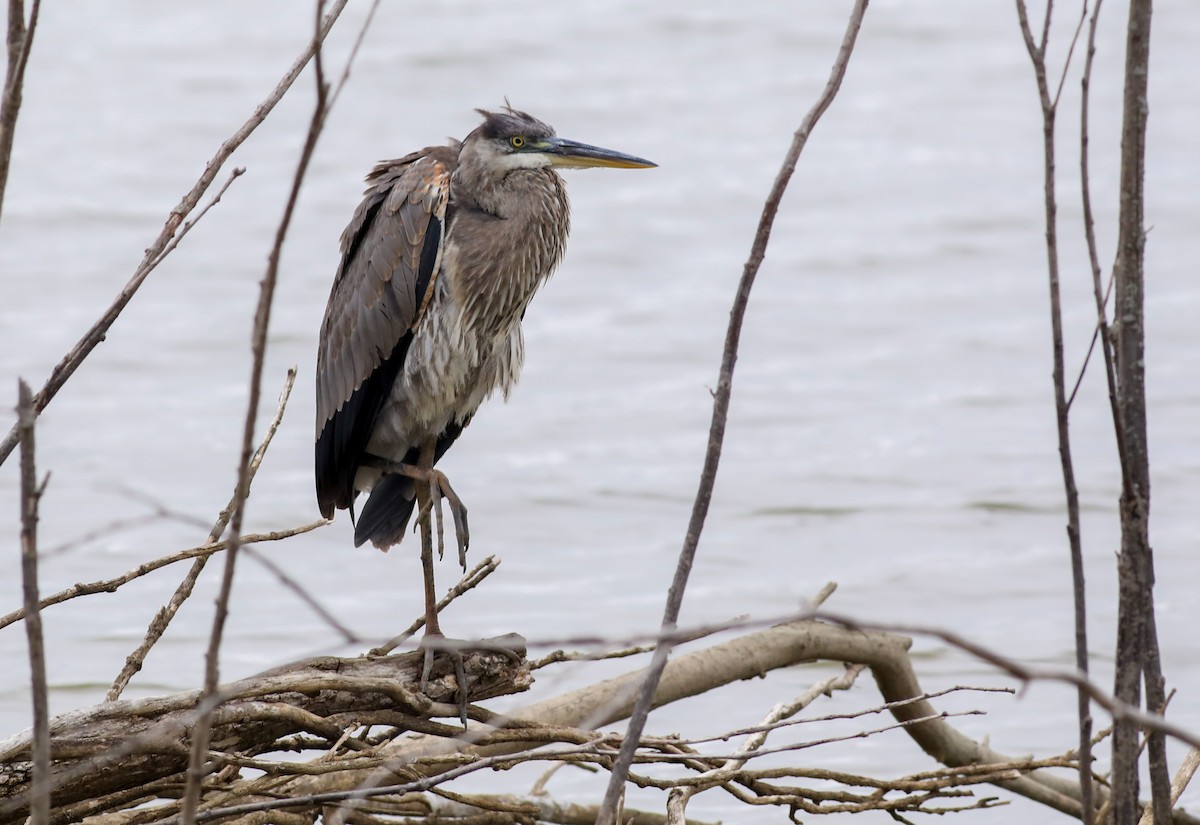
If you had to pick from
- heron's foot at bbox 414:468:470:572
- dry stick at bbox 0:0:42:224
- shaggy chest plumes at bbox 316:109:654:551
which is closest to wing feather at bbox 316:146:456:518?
shaggy chest plumes at bbox 316:109:654:551

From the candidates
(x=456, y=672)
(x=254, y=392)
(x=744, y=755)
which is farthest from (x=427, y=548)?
(x=254, y=392)

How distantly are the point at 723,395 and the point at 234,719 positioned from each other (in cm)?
123

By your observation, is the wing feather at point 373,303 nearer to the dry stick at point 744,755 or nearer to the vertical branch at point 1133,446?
the dry stick at point 744,755

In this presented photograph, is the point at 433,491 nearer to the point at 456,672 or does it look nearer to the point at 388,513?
the point at 388,513

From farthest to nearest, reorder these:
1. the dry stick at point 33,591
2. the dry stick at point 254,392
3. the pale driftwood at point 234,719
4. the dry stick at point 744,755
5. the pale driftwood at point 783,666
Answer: the pale driftwood at point 783,666, the dry stick at point 744,755, the pale driftwood at point 234,719, the dry stick at point 33,591, the dry stick at point 254,392

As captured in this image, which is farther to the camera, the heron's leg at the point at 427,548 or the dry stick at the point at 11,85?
the heron's leg at the point at 427,548

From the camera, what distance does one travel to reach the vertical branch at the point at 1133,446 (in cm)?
218

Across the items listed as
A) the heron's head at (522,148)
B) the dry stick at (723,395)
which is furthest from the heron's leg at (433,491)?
the dry stick at (723,395)

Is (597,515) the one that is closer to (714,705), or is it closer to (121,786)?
(714,705)

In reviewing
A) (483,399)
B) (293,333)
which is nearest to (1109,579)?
(483,399)

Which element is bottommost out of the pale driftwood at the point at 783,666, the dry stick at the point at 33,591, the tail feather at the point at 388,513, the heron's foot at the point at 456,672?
the pale driftwood at the point at 783,666

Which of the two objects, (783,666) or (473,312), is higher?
(473,312)

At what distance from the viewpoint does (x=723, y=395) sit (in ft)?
7.48

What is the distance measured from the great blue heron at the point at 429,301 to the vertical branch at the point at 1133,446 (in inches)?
80.5
